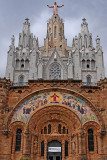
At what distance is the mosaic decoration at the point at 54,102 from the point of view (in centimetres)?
2073

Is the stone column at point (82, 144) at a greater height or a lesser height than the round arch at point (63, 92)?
lesser

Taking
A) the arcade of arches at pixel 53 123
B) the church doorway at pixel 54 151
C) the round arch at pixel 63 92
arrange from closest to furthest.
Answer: the arcade of arches at pixel 53 123
the round arch at pixel 63 92
the church doorway at pixel 54 151

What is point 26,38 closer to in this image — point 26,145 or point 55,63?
point 55,63

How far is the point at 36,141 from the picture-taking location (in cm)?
2091

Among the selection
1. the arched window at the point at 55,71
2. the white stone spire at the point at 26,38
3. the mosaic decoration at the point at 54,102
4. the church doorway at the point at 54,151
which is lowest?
the church doorway at the point at 54,151

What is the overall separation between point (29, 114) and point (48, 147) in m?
4.47

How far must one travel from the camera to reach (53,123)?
876 inches

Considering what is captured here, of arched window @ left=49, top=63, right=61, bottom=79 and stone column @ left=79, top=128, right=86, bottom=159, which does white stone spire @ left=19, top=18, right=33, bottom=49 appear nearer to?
arched window @ left=49, top=63, right=61, bottom=79

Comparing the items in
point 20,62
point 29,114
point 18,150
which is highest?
point 20,62

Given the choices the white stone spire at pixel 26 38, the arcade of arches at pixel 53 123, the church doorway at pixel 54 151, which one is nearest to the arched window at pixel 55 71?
the white stone spire at pixel 26 38

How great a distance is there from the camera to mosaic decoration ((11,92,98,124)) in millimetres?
20734

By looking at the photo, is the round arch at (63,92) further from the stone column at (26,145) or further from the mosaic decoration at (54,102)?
the stone column at (26,145)

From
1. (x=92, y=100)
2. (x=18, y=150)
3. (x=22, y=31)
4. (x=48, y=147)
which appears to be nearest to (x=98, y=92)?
(x=92, y=100)

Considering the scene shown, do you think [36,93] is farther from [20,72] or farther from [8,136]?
[20,72]
